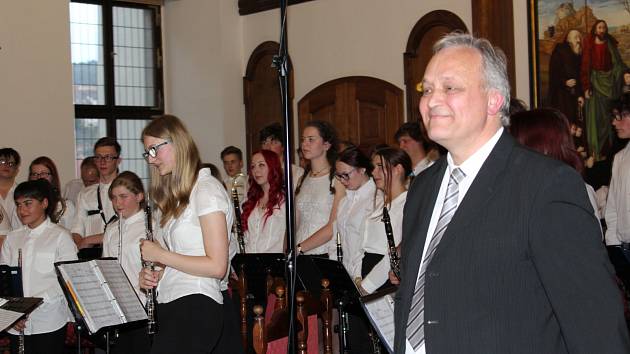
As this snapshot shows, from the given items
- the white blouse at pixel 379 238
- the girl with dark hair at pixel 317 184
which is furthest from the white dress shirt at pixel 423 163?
the white blouse at pixel 379 238

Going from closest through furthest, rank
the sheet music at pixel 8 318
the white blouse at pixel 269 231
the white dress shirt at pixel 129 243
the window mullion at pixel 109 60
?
the sheet music at pixel 8 318
the white dress shirt at pixel 129 243
the white blouse at pixel 269 231
the window mullion at pixel 109 60

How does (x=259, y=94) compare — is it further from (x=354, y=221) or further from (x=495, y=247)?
(x=495, y=247)

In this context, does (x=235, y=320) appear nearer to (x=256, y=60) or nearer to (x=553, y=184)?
(x=553, y=184)

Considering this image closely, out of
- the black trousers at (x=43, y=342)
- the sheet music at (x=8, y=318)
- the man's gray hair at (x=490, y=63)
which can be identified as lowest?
the black trousers at (x=43, y=342)

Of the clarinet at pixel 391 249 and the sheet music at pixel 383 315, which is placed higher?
the clarinet at pixel 391 249

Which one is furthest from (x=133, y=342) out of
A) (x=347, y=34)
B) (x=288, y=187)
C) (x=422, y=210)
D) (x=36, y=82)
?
(x=36, y=82)

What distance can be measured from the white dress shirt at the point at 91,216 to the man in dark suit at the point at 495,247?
5789mm

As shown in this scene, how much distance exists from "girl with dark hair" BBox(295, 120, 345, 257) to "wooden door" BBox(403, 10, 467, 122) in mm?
2990

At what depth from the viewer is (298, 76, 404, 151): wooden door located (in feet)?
32.2

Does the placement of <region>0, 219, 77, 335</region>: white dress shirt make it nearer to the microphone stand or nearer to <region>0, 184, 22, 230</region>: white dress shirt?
<region>0, 184, 22, 230</region>: white dress shirt

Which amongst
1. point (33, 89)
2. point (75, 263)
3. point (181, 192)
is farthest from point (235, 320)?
point (33, 89)

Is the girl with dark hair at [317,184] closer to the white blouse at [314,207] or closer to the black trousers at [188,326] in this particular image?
the white blouse at [314,207]

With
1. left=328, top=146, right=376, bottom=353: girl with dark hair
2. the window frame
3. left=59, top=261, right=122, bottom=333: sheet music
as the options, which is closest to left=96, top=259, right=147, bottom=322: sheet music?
left=59, top=261, right=122, bottom=333: sheet music

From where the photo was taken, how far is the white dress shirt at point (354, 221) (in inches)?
215
